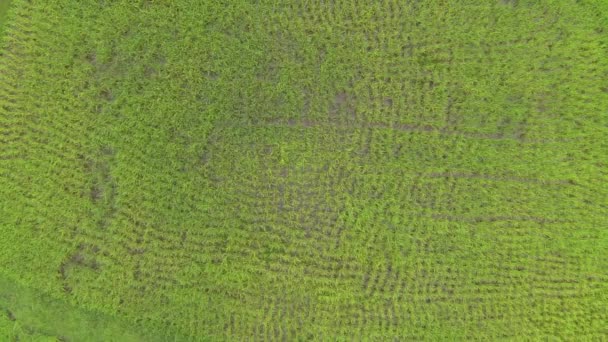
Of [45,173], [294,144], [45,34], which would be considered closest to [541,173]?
[294,144]

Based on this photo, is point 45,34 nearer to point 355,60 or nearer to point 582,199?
point 355,60

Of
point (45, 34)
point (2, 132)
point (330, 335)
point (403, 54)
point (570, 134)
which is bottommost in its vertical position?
point (330, 335)

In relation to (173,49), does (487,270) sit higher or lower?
lower

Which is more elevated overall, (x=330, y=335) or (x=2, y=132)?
(x=2, y=132)

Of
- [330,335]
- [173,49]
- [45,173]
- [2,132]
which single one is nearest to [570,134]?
[330,335]

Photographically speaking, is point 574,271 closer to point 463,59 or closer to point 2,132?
point 463,59

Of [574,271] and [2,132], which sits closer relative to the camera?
[574,271]
